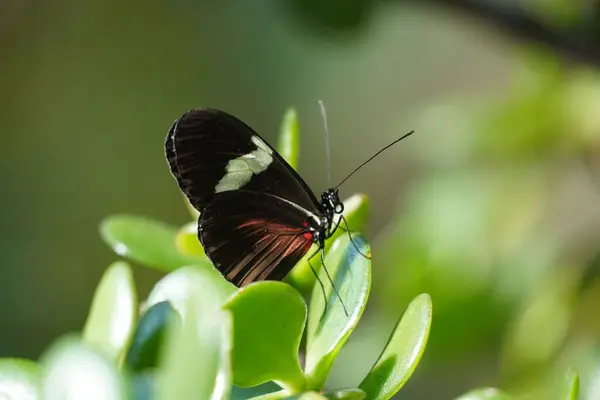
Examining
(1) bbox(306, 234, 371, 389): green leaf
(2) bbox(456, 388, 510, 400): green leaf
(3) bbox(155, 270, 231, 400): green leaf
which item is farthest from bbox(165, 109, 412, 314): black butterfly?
(3) bbox(155, 270, 231, 400): green leaf

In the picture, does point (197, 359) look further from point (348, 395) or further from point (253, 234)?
point (253, 234)

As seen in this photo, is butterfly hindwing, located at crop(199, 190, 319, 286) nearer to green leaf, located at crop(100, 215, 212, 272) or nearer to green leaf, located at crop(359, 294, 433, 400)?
green leaf, located at crop(100, 215, 212, 272)

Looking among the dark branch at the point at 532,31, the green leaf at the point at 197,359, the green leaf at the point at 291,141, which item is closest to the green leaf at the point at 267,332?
the green leaf at the point at 197,359

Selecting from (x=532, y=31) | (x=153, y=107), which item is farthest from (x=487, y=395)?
(x=153, y=107)

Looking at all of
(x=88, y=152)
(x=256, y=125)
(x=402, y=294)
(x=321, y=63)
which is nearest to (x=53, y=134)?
(x=88, y=152)

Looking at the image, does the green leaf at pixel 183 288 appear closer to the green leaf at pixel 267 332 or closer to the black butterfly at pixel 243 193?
the green leaf at pixel 267 332

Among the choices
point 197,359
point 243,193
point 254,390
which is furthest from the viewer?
point 243,193

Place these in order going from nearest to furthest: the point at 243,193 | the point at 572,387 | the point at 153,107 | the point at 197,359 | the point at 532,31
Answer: the point at 197,359 < the point at 572,387 < the point at 243,193 < the point at 532,31 < the point at 153,107
